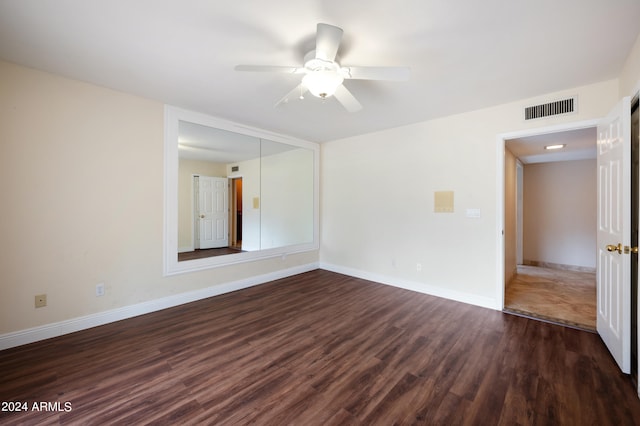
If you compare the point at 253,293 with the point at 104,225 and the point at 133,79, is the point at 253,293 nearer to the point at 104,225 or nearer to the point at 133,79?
the point at 104,225

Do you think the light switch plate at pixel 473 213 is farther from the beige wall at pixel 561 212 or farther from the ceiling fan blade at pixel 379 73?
the beige wall at pixel 561 212

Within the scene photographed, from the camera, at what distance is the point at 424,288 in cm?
391

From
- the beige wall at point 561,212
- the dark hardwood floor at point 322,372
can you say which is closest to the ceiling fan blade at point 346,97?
the dark hardwood floor at point 322,372

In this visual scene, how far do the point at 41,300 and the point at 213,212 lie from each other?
206 cm

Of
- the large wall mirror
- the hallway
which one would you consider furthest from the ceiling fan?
the hallway

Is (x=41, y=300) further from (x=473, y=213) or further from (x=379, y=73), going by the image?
(x=473, y=213)

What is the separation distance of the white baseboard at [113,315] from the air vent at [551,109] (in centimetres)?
431

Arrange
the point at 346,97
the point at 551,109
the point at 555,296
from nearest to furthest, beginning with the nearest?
the point at 346,97, the point at 551,109, the point at 555,296

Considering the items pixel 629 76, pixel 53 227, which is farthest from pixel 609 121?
pixel 53 227

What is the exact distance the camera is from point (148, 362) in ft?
7.15

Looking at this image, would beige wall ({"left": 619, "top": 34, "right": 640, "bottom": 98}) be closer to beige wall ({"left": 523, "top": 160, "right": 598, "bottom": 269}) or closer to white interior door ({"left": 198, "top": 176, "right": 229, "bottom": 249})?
beige wall ({"left": 523, "top": 160, "right": 598, "bottom": 269})

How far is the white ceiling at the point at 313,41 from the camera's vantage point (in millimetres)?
1674

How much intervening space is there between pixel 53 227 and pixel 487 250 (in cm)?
488

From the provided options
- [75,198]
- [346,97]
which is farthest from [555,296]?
[75,198]
